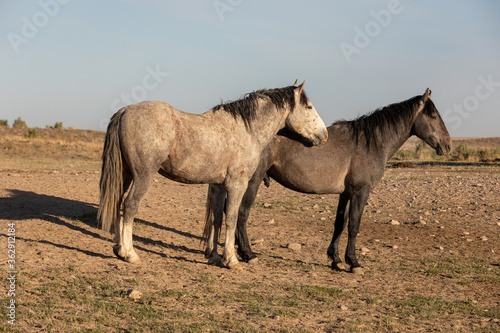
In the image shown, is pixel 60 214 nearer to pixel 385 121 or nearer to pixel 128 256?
pixel 128 256

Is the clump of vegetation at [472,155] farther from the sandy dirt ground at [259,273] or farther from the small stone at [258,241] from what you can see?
the small stone at [258,241]

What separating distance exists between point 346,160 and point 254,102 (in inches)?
68.7

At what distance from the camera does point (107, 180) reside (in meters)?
6.47

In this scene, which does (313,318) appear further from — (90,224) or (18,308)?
(90,224)

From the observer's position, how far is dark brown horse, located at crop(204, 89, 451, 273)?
Answer: 24.9 feet

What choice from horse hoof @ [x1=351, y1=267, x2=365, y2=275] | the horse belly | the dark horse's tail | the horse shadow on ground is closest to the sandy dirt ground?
the horse shadow on ground

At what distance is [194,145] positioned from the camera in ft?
21.4

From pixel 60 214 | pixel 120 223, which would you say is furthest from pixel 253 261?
pixel 60 214

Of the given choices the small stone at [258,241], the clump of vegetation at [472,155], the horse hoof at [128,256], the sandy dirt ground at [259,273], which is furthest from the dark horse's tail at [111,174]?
the clump of vegetation at [472,155]

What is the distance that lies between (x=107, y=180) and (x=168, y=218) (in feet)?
14.9

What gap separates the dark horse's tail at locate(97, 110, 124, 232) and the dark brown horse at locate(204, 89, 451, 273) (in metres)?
1.54

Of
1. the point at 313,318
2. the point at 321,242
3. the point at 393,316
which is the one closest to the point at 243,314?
the point at 313,318

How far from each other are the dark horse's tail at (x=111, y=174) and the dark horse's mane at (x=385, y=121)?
145 inches

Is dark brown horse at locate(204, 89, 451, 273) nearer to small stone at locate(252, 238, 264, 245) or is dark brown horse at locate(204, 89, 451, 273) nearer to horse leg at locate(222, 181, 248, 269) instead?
horse leg at locate(222, 181, 248, 269)
